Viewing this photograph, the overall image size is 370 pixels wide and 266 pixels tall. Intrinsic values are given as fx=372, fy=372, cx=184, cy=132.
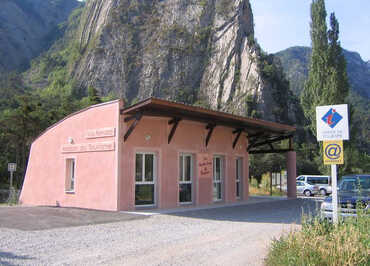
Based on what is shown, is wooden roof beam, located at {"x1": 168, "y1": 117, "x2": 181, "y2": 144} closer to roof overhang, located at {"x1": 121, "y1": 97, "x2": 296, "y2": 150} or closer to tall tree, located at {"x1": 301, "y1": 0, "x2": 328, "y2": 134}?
roof overhang, located at {"x1": 121, "y1": 97, "x2": 296, "y2": 150}

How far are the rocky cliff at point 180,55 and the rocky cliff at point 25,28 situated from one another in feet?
107

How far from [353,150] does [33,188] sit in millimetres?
21780

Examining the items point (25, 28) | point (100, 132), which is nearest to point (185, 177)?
point (100, 132)

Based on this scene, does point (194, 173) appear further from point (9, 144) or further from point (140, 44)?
point (140, 44)

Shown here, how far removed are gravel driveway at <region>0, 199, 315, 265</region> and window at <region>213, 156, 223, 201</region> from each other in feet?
19.2

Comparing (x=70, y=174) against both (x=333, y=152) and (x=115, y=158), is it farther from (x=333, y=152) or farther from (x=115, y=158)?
(x=333, y=152)

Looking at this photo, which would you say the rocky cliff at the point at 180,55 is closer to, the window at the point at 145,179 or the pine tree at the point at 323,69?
the pine tree at the point at 323,69

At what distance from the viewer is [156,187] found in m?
14.0

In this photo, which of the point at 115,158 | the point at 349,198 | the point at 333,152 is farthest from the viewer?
the point at 115,158

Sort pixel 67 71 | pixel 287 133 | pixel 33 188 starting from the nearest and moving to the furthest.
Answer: pixel 33 188 → pixel 287 133 → pixel 67 71

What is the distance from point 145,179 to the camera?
540 inches

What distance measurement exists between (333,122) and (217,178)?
10.6 m

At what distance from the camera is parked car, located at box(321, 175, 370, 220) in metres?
8.28

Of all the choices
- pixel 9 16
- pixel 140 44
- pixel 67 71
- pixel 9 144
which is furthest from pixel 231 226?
pixel 9 16
